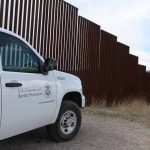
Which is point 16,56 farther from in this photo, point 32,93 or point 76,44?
point 76,44

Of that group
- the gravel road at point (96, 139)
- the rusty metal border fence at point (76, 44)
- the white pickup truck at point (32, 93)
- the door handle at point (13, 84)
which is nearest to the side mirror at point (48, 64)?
the white pickup truck at point (32, 93)

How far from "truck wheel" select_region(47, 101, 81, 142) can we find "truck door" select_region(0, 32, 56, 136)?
17.3 inches

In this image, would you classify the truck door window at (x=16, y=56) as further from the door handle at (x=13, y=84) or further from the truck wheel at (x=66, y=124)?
the truck wheel at (x=66, y=124)

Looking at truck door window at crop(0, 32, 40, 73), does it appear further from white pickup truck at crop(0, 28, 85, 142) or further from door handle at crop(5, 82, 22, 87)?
door handle at crop(5, 82, 22, 87)

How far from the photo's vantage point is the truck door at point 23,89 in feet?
19.7

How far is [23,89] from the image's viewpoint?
6.27 metres

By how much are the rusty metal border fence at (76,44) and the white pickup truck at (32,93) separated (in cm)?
386

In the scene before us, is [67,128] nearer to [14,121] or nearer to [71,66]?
[14,121]

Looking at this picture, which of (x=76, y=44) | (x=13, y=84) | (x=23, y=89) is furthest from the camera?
(x=76, y=44)

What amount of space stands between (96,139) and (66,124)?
0.75 meters

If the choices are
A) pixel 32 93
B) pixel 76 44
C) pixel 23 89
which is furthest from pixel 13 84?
pixel 76 44

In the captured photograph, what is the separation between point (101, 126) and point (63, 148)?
92.5 inches

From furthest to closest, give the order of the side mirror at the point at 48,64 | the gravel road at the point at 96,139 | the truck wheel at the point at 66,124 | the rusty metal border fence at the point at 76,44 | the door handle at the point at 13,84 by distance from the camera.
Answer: the rusty metal border fence at the point at 76,44 → the truck wheel at the point at 66,124 → the gravel road at the point at 96,139 → the side mirror at the point at 48,64 → the door handle at the point at 13,84

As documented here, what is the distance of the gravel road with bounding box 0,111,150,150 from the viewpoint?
7425mm
